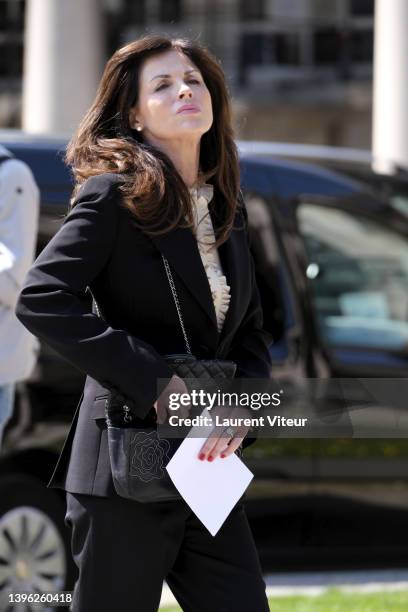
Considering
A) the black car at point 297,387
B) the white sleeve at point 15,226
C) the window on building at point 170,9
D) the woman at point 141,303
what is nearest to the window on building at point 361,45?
the window on building at point 170,9

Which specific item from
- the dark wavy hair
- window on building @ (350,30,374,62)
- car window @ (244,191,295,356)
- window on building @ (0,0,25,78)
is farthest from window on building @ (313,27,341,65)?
the dark wavy hair

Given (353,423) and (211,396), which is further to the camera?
(353,423)

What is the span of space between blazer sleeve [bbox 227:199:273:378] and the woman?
0.03ft

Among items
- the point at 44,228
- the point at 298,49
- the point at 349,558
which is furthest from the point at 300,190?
the point at 298,49

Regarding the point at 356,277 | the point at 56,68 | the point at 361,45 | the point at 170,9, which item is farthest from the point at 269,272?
the point at 170,9

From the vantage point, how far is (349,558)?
559 centimetres

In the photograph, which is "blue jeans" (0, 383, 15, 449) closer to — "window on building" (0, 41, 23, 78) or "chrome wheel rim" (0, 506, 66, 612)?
"chrome wheel rim" (0, 506, 66, 612)

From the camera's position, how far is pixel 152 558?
2826mm

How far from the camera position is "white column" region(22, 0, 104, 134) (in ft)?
55.2

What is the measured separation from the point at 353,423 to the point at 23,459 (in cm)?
171

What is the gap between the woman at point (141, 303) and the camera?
2744mm

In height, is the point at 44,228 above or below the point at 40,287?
below

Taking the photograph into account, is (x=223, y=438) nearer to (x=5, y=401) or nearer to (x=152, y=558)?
(x=152, y=558)

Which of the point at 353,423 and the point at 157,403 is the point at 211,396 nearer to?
the point at 157,403
